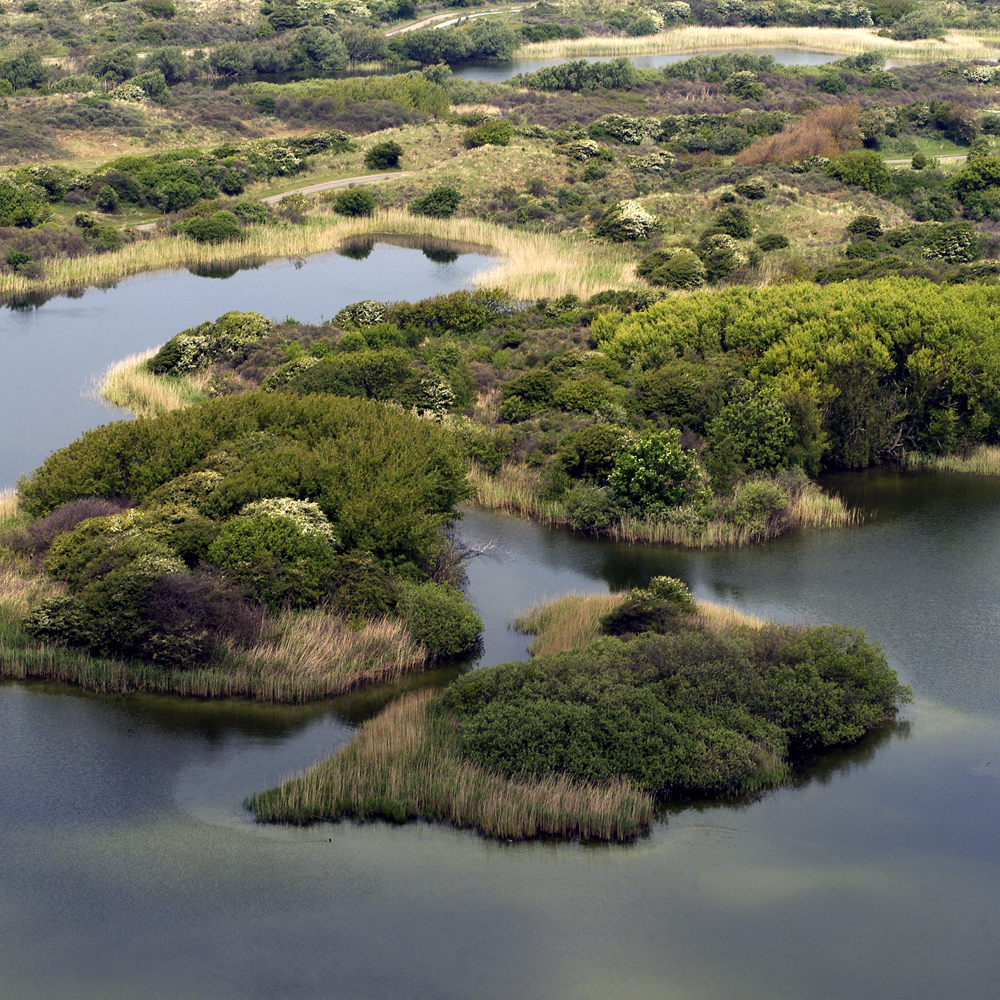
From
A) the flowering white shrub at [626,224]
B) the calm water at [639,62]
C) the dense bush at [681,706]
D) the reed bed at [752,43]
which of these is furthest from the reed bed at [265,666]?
the reed bed at [752,43]

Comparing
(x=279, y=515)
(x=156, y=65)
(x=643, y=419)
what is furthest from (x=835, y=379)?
(x=156, y=65)

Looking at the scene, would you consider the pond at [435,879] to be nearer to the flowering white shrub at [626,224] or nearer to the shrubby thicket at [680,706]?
the shrubby thicket at [680,706]

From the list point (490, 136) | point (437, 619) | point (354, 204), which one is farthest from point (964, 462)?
point (490, 136)

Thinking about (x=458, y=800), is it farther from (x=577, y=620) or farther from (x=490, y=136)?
(x=490, y=136)

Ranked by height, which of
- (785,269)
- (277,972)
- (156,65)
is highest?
(156,65)

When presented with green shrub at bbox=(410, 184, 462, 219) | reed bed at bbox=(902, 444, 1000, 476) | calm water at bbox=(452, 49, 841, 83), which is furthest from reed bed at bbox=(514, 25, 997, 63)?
reed bed at bbox=(902, 444, 1000, 476)

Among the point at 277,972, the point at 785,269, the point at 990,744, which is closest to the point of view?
the point at 277,972

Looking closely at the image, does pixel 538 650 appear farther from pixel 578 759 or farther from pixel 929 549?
pixel 929 549

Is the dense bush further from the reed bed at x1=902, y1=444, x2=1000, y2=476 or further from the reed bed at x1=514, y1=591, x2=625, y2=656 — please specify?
the reed bed at x1=902, y1=444, x2=1000, y2=476
